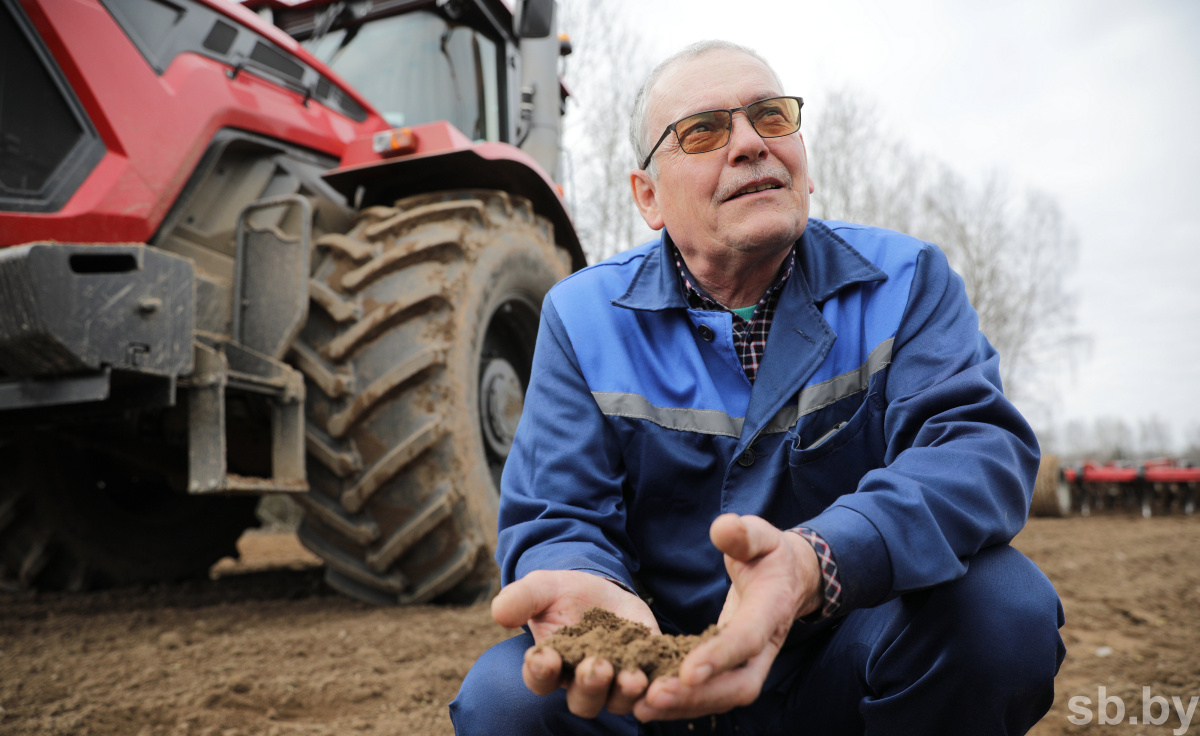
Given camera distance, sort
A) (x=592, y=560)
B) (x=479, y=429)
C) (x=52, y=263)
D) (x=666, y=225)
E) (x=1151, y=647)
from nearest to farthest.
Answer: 1. (x=592, y=560)
2. (x=666, y=225)
3. (x=52, y=263)
4. (x=1151, y=647)
5. (x=479, y=429)

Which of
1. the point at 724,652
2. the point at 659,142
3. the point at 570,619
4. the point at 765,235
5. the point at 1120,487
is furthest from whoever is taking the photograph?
the point at 1120,487

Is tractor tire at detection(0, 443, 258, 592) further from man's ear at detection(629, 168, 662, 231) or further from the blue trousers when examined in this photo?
the blue trousers

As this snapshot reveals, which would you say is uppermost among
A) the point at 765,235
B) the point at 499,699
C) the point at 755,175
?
the point at 755,175

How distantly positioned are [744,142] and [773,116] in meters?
0.09

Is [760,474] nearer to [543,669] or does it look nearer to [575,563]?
[575,563]

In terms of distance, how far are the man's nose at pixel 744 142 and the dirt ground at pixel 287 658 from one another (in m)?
0.99

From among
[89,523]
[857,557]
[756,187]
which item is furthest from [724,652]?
[89,523]

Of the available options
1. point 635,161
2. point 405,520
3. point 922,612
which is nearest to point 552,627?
point 922,612

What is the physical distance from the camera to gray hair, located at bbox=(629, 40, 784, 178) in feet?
5.38

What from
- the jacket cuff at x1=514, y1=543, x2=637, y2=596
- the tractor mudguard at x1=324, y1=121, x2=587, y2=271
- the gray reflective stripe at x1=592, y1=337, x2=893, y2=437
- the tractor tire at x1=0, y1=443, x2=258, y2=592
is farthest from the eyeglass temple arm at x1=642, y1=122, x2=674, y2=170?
the tractor tire at x1=0, y1=443, x2=258, y2=592

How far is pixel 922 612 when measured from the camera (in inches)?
46.4

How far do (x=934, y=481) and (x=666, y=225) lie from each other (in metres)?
0.78

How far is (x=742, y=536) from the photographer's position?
97 centimetres

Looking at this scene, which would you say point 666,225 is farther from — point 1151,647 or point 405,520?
point 1151,647
